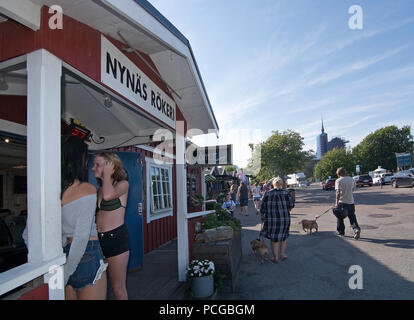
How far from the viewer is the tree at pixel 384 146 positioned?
50531 mm

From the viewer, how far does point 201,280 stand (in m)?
3.63

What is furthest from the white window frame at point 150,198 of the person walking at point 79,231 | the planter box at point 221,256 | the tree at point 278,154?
the tree at point 278,154

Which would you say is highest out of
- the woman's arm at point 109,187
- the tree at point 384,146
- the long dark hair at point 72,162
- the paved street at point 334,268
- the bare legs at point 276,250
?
the tree at point 384,146

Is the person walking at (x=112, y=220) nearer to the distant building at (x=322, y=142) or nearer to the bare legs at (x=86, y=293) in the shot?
the bare legs at (x=86, y=293)

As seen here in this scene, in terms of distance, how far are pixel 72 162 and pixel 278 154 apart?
27.6 metres

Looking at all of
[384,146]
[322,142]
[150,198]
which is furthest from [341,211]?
[322,142]

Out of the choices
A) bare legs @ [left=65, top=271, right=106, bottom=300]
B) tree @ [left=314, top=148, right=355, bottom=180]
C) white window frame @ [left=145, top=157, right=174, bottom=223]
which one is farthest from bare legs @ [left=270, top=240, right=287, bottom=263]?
tree @ [left=314, top=148, right=355, bottom=180]

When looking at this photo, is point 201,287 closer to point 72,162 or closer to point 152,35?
point 72,162

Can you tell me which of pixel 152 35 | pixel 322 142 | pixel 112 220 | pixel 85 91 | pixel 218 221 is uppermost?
pixel 322 142

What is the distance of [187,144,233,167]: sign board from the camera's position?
8.39 metres

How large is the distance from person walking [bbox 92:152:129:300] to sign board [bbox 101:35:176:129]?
744 mm

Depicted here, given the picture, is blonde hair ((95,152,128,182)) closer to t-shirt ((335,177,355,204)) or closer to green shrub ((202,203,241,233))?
green shrub ((202,203,241,233))

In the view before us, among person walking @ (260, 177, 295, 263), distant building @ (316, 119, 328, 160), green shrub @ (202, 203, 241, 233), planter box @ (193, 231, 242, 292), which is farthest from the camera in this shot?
distant building @ (316, 119, 328, 160)
